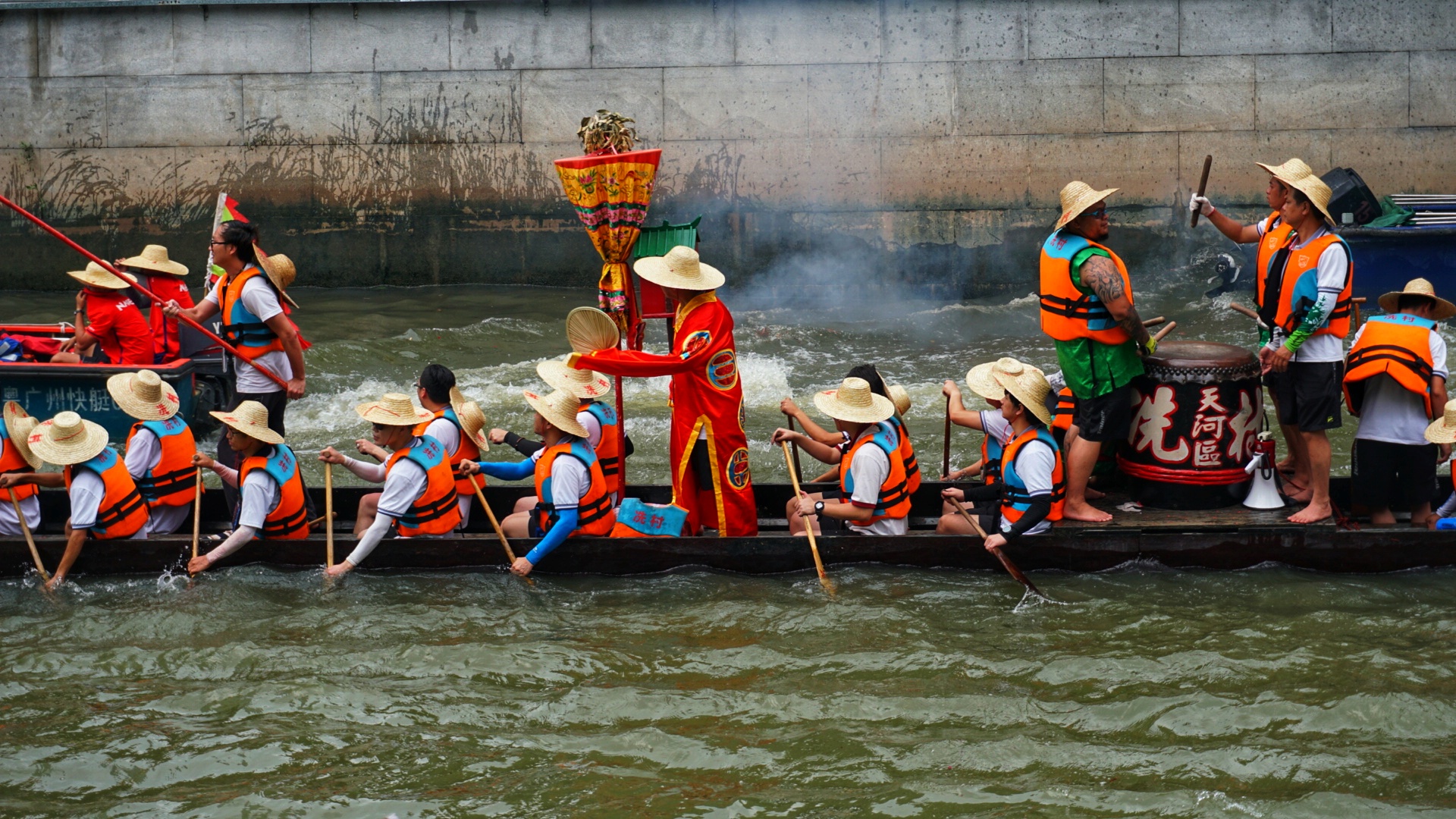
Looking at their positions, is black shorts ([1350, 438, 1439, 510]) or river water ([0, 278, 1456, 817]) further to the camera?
black shorts ([1350, 438, 1439, 510])

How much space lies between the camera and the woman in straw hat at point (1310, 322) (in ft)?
20.6

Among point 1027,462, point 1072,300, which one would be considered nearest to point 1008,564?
point 1027,462

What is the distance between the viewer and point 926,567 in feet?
22.4

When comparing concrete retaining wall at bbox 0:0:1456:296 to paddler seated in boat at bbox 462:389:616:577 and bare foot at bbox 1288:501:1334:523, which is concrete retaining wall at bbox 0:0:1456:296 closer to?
bare foot at bbox 1288:501:1334:523

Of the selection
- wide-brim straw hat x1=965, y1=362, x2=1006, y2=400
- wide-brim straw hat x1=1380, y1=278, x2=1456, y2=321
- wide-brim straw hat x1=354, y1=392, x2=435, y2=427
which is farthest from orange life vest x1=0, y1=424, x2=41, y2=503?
wide-brim straw hat x1=1380, y1=278, x2=1456, y2=321

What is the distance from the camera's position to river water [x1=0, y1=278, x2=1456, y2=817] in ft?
16.1

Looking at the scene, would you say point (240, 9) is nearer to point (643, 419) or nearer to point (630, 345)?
point (643, 419)

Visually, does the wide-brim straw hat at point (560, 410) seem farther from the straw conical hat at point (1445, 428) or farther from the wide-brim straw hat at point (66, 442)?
the straw conical hat at point (1445, 428)

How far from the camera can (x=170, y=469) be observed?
282 inches

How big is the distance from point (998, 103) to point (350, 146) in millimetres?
8122

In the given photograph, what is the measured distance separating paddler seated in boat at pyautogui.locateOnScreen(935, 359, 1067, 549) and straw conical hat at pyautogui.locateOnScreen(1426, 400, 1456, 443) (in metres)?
1.81

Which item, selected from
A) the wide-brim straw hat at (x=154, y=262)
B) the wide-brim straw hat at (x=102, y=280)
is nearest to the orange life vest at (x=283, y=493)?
the wide-brim straw hat at (x=154, y=262)

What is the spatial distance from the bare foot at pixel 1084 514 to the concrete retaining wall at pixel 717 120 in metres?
9.78

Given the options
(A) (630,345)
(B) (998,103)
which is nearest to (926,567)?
(A) (630,345)
